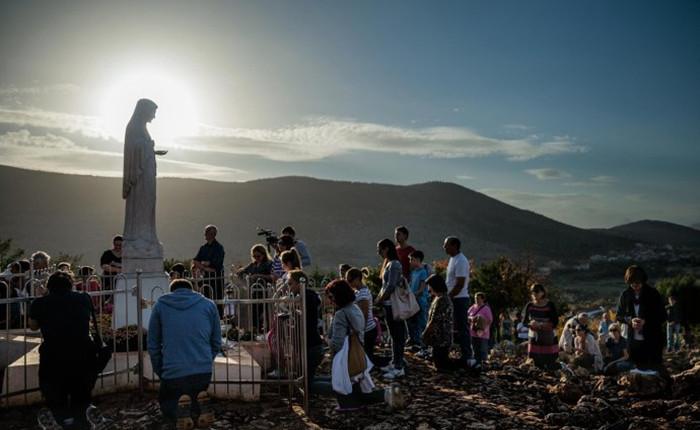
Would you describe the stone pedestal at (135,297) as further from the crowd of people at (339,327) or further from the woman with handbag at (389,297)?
the woman with handbag at (389,297)

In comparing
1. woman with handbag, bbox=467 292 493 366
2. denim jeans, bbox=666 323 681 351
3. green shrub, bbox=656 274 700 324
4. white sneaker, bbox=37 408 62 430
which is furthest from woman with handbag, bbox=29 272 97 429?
green shrub, bbox=656 274 700 324

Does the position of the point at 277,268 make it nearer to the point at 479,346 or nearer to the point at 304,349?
the point at 304,349

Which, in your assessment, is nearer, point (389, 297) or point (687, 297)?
point (389, 297)

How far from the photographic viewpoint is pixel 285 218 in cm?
9131

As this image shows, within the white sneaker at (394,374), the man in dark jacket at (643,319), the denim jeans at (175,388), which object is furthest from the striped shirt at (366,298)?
the man in dark jacket at (643,319)

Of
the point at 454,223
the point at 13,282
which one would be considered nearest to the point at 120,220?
the point at 454,223

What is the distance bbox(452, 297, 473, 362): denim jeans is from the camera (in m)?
9.45

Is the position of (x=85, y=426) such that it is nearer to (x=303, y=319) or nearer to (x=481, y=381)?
(x=303, y=319)

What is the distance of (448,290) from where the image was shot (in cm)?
951

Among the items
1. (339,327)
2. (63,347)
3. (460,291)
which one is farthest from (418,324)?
(63,347)

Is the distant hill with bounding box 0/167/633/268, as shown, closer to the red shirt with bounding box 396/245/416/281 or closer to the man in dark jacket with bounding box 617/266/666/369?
the red shirt with bounding box 396/245/416/281

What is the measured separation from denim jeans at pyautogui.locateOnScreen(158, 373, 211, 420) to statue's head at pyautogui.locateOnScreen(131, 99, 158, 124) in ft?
20.7

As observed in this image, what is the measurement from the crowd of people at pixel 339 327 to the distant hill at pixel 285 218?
62.0 metres

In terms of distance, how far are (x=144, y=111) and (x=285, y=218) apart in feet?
264
